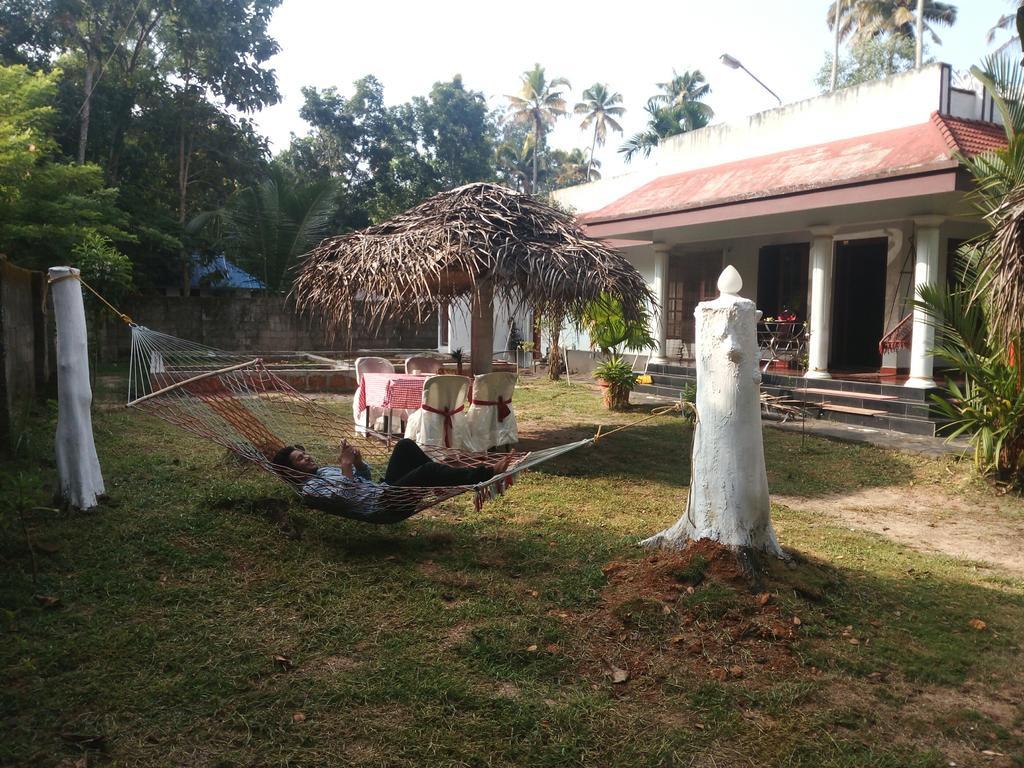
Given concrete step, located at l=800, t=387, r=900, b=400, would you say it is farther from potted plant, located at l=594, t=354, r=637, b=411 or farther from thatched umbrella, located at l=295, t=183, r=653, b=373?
thatched umbrella, located at l=295, t=183, r=653, b=373

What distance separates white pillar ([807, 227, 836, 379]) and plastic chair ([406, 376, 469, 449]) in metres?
4.89

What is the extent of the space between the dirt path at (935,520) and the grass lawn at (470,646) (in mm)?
274

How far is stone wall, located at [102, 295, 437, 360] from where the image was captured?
14.4 meters

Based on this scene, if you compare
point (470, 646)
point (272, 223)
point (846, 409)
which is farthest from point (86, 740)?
point (272, 223)

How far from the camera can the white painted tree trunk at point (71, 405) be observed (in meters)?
3.93

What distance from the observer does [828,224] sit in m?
9.21

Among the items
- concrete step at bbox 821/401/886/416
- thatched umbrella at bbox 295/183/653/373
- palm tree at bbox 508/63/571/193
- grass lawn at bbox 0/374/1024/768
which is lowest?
grass lawn at bbox 0/374/1024/768

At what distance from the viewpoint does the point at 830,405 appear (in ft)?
27.8

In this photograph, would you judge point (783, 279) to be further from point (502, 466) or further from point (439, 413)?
point (502, 466)

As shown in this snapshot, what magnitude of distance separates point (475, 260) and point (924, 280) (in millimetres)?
4987

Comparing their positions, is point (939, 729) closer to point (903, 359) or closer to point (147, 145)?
point (903, 359)

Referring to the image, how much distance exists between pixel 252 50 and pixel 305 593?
1671 centimetres

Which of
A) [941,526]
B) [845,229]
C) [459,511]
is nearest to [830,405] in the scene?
[845,229]

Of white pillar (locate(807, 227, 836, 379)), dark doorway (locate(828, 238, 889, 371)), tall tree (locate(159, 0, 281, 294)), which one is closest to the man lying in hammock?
white pillar (locate(807, 227, 836, 379))
